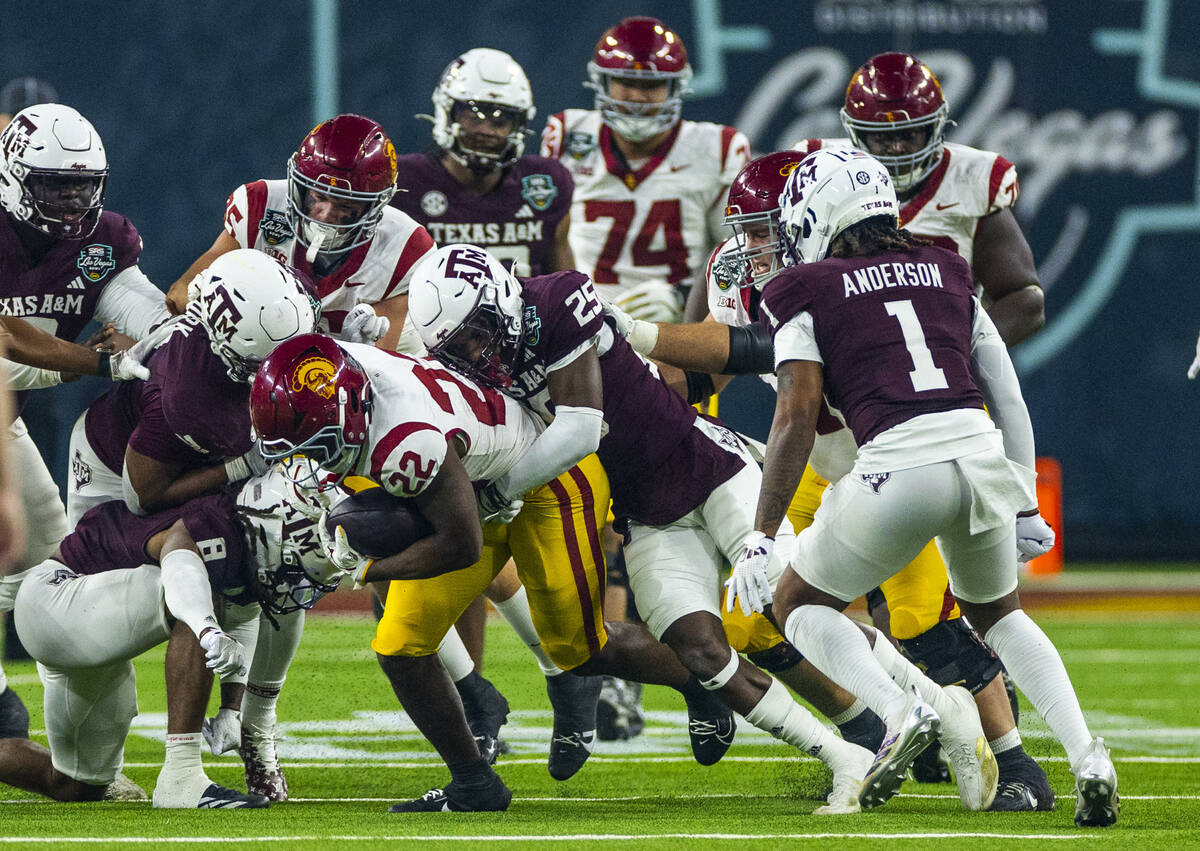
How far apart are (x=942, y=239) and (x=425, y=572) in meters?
2.23

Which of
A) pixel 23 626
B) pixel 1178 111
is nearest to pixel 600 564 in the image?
pixel 23 626

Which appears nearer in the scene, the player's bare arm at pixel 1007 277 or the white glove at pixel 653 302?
the player's bare arm at pixel 1007 277

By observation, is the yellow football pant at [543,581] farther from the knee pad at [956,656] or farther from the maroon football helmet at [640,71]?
the maroon football helmet at [640,71]

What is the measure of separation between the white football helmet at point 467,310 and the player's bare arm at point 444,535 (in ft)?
1.08

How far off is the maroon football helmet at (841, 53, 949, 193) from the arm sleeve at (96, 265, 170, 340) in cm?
219

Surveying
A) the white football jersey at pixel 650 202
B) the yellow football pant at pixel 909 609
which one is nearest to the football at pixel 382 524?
the yellow football pant at pixel 909 609

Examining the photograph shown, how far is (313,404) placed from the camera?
4043 mm

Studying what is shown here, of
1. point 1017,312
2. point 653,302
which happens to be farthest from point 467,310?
point 653,302

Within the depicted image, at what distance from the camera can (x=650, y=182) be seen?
270 inches

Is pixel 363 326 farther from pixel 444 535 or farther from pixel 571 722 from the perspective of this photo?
pixel 571 722

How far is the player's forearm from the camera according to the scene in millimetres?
5629

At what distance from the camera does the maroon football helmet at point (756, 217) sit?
4.89 m

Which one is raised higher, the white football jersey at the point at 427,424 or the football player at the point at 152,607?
the white football jersey at the point at 427,424

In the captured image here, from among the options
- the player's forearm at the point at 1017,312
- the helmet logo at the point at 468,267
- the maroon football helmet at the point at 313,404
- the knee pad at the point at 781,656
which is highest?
the helmet logo at the point at 468,267
